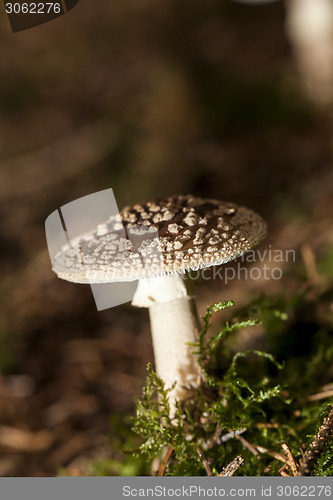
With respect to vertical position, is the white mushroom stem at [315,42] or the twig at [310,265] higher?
the white mushroom stem at [315,42]

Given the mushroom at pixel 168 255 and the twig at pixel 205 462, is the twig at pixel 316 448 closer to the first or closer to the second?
the twig at pixel 205 462

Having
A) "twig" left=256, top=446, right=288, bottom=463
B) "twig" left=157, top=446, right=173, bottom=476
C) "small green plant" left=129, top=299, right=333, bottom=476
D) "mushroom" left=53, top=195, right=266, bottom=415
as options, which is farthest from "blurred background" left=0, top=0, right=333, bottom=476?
"twig" left=256, top=446, right=288, bottom=463

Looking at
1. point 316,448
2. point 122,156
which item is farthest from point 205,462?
point 122,156

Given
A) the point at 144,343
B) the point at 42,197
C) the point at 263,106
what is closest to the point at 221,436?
the point at 144,343

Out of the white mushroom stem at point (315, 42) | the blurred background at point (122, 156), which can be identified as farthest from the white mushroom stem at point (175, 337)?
the white mushroom stem at point (315, 42)

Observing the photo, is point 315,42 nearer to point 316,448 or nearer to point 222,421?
point 222,421

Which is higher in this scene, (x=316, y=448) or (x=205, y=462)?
(x=316, y=448)

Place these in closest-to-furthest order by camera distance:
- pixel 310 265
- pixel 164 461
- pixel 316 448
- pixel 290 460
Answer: pixel 316 448
pixel 290 460
pixel 164 461
pixel 310 265
